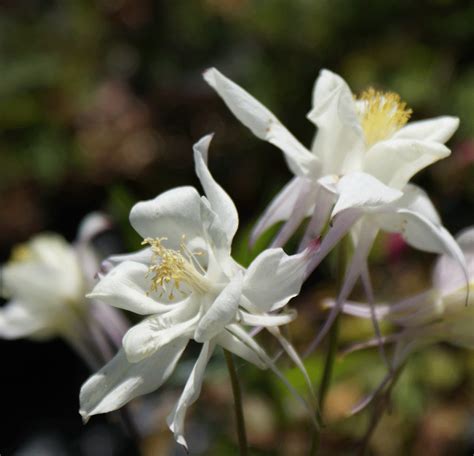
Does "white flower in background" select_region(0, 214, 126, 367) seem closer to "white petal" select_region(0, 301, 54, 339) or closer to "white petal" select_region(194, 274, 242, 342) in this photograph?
"white petal" select_region(0, 301, 54, 339)

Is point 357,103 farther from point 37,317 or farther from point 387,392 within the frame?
point 37,317

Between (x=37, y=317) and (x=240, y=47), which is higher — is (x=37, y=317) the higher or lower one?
the higher one

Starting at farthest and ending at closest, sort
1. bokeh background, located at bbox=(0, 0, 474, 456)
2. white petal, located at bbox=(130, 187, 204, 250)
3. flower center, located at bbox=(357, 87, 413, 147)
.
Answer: bokeh background, located at bbox=(0, 0, 474, 456)
flower center, located at bbox=(357, 87, 413, 147)
white petal, located at bbox=(130, 187, 204, 250)

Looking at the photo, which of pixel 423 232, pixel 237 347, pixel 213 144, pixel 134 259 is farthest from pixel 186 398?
pixel 213 144

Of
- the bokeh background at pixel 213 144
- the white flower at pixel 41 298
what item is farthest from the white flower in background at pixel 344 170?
the white flower at pixel 41 298

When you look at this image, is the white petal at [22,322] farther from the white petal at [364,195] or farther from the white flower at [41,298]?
the white petal at [364,195]

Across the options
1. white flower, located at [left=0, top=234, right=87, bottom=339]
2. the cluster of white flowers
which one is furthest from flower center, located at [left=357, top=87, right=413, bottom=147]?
white flower, located at [left=0, top=234, right=87, bottom=339]

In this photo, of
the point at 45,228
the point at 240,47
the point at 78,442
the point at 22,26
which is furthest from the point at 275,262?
the point at 22,26

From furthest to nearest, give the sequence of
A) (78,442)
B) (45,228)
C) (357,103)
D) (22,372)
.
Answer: (45,228)
(22,372)
(78,442)
(357,103)

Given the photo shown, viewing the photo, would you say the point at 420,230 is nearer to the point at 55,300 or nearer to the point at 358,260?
the point at 358,260
